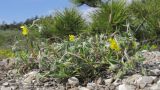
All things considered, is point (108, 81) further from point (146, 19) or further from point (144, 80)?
point (146, 19)

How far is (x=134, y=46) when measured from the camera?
4.24 m

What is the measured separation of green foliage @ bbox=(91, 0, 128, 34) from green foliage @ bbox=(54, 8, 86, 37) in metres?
0.56

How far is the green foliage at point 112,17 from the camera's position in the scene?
801cm

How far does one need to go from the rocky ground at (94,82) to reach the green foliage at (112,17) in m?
3.19

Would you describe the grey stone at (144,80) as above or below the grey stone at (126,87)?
above

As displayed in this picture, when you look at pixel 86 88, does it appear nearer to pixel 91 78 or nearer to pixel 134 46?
pixel 91 78

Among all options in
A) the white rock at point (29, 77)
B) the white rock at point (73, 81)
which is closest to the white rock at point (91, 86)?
the white rock at point (73, 81)

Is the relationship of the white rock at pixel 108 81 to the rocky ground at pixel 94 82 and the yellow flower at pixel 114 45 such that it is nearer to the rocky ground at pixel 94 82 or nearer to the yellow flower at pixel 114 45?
the rocky ground at pixel 94 82

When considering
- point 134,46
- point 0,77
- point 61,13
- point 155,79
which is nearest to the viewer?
point 155,79

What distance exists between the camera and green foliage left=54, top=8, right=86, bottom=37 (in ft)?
29.3

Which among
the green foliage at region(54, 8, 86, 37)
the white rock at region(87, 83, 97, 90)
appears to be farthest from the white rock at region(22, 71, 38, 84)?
the green foliage at region(54, 8, 86, 37)

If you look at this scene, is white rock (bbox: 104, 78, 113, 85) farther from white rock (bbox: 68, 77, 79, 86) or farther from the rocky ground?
white rock (bbox: 68, 77, 79, 86)

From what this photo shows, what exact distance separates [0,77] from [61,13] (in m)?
4.36

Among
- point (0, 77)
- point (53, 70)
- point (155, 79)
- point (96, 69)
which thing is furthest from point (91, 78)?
point (0, 77)
